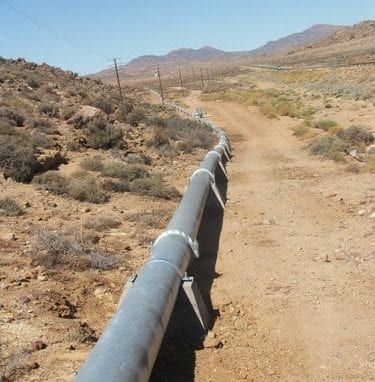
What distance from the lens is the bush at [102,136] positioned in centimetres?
2277

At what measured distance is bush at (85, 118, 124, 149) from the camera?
22766mm

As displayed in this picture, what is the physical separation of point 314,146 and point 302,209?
9.36 meters

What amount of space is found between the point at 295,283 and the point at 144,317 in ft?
13.5

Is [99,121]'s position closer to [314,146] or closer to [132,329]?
[314,146]

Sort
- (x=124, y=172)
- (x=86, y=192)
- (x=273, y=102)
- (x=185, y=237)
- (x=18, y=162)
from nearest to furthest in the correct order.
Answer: (x=185, y=237)
(x=86, y=192)
(x=18, y=162)
(x=124, y=172)
(x=273, y=102)

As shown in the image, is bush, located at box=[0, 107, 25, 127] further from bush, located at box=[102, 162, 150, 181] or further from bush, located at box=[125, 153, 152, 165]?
bush, located at box=[102, 162, 150, 181]

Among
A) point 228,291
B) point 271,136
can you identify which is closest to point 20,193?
point 228,291

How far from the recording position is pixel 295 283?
971 centimetres

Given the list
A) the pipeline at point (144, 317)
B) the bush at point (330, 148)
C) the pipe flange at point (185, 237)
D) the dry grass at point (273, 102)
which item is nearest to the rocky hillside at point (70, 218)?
the pipeline at point (144, 317)

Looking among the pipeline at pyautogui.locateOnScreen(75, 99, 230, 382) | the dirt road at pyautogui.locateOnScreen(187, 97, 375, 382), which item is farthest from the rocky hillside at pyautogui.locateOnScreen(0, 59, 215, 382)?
the dirt road at pyautogui.locateOnScreen(187, 97, 375, 382)

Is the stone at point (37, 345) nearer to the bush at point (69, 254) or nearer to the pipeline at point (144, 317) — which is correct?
the pipeline at point (144, 317)

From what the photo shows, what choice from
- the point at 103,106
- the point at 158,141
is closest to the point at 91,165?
the point at 158,141

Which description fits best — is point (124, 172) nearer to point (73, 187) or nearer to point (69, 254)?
point (73, 187)

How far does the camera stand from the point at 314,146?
2342 cm
